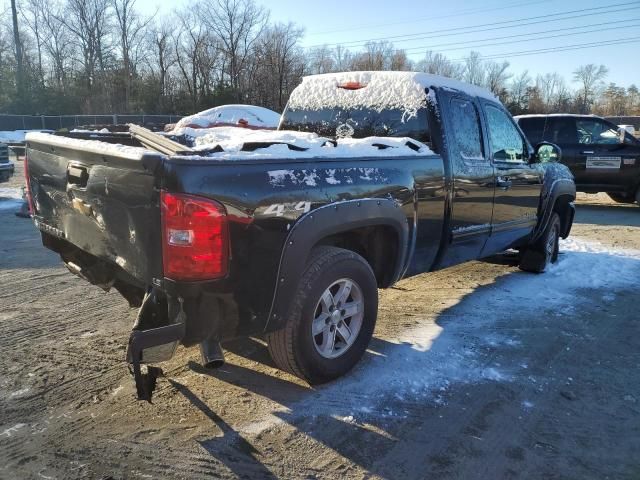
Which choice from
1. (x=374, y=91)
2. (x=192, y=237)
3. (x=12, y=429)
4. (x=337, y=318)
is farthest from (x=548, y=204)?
(x=12, y=429)

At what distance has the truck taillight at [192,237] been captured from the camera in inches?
100

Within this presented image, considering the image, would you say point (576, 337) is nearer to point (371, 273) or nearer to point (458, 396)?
point (458, 396)

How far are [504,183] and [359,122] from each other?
1565mm

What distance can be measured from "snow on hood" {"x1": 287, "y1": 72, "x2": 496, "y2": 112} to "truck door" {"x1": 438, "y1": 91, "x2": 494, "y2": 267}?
18 centimetres

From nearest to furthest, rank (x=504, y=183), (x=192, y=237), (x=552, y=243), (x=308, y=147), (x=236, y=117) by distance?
1. (x=192, y=237)
2. (x=308, y=147)
3. (x=504, y=183)
4. (x=552, y=243)
5. (x=236, y=117)

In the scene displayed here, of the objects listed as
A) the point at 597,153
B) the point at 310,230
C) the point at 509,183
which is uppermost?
the point at 597,153

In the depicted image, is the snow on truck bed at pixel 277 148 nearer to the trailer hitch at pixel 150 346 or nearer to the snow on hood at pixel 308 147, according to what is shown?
the snow on hood at pixel 308 147

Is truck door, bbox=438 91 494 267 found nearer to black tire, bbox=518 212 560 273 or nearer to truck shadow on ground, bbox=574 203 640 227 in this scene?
black tire, bbox=518 212 560 273

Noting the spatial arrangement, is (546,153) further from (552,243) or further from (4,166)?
(4,166)

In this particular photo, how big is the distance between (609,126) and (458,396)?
10.3 m

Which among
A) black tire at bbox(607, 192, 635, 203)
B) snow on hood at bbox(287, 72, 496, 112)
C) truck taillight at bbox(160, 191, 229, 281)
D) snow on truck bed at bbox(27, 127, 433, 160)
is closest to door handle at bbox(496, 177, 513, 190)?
snow on hood at bbox(287, 72, 496, 112)

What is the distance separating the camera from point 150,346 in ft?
8.48

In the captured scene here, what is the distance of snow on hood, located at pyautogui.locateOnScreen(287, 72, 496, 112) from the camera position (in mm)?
4430

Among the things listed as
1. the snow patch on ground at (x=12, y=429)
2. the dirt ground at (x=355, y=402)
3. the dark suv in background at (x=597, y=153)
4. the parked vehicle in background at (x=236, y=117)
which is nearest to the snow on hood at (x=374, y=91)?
the dirt ground at (x=355, y=402)
